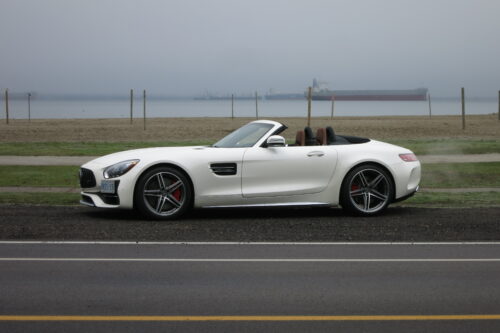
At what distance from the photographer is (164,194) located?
11.3 m

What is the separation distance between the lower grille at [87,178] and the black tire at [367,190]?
11.4ft

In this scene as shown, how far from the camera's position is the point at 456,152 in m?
23.5

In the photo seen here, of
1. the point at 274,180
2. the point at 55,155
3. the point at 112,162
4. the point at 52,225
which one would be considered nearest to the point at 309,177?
the point at 274,180

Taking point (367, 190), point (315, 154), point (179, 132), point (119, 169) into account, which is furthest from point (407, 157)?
point (179, 132)

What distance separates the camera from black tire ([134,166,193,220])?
11219 mm

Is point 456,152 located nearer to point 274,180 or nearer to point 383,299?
point 274,180

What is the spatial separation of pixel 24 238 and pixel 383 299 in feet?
16.3

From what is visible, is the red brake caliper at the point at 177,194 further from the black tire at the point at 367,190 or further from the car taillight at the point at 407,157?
the car taillight at the point at 407,157

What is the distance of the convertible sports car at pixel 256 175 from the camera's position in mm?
11258

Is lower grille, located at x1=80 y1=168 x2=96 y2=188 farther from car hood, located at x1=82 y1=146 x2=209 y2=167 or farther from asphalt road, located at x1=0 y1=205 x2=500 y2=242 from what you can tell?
asphalt road, located at x1=0 y1=205 x2=500 y2=242

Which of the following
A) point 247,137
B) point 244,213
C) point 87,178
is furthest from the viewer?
point 244,213

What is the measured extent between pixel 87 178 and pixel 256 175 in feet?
7.64

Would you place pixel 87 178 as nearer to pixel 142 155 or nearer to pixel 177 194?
pixel 142 155

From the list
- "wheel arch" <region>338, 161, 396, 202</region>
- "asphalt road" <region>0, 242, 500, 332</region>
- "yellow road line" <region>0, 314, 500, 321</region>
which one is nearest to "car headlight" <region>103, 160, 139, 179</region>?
"asphalt road" <region>0, 242, 500, 332</region>
